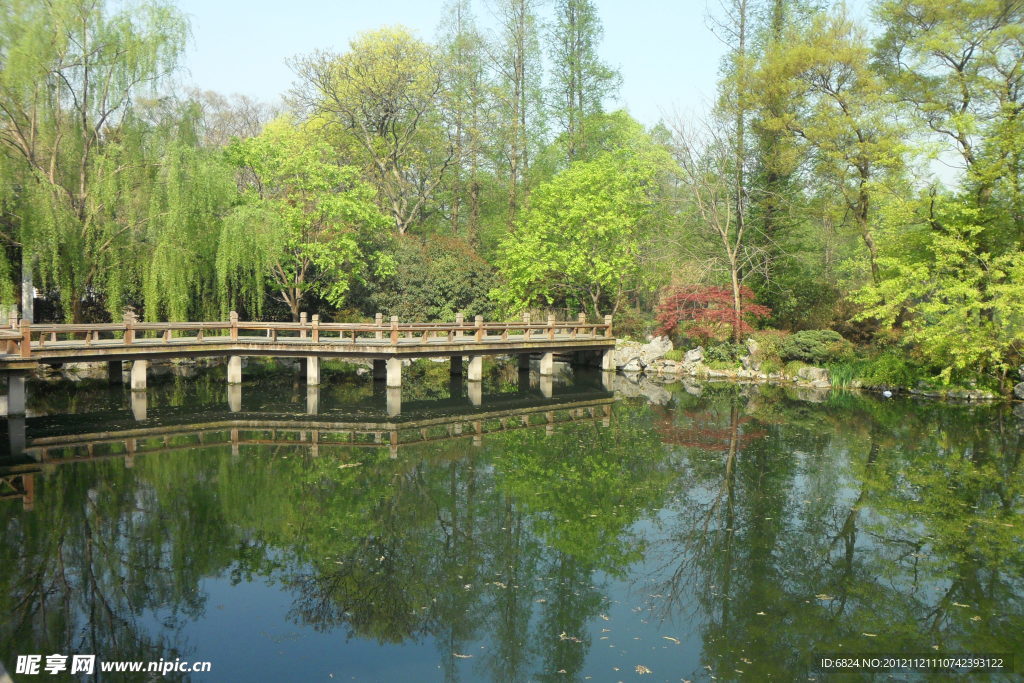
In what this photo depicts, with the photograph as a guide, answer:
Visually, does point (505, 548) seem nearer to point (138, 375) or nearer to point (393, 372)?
point (393, 372)

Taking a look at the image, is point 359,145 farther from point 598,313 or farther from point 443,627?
point 443,627

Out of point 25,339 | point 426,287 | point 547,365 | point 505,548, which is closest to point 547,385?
point 547,365

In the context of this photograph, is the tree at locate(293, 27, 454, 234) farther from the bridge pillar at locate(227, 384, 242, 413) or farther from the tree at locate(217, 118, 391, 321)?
the bridge pillar at locate(227, 384, 242, 413)

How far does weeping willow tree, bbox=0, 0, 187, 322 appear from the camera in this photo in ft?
57.1

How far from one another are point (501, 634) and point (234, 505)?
17.8 ft

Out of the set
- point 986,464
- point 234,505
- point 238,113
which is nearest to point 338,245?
point 234,505

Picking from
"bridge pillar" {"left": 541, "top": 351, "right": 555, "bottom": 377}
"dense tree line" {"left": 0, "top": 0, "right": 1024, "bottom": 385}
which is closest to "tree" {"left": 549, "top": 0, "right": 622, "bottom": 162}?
"dense tree line" {"left": 0, "top": 0, "right": 1024, "bottom": 385}

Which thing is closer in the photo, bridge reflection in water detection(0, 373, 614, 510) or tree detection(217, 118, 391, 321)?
bridge reflection in water detection(0, 373, 614, 510)

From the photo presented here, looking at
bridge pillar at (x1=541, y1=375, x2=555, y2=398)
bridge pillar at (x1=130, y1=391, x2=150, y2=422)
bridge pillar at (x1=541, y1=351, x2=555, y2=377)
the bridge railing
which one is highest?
the bridge railing

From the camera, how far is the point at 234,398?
1980 centimetres

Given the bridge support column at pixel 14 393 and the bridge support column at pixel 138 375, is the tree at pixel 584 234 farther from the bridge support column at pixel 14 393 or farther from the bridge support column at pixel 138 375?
the bridge support column at pixel 14 393

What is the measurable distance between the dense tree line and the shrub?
1.34m

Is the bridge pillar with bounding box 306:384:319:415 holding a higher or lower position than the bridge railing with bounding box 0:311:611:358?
lower

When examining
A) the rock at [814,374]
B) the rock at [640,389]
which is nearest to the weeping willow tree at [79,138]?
the rock at [640,389]
